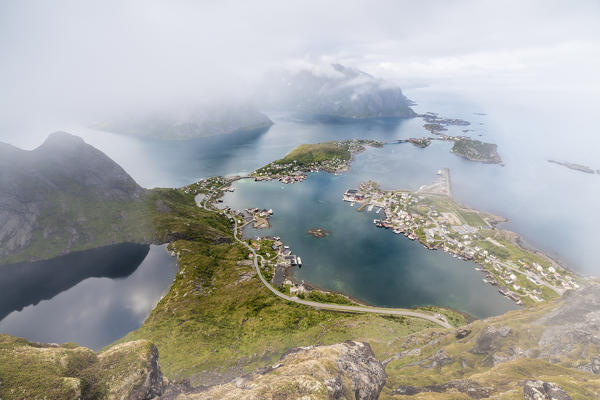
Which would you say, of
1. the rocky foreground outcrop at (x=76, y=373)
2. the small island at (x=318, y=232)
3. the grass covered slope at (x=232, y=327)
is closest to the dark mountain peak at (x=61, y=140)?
the grass covered slope at (x=232, y=327)

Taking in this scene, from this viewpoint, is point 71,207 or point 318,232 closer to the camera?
point 71,207

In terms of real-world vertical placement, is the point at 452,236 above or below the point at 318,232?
below

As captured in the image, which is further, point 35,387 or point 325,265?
point 325,265

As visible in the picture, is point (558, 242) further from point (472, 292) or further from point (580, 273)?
point (472, 292)

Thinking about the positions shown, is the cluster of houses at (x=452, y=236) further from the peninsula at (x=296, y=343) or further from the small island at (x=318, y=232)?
the small island at (x=318, y=232)

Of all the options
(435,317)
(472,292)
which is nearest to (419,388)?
(435,317)

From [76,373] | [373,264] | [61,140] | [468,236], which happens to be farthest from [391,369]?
[61,140]

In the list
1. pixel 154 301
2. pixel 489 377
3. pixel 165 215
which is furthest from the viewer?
pixel 165 215

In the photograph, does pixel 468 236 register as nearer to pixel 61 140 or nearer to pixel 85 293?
pixel 85 293
